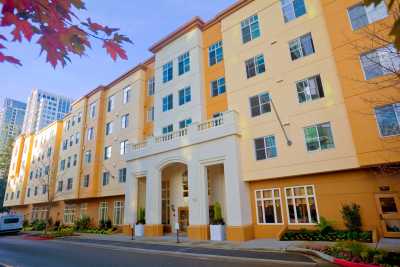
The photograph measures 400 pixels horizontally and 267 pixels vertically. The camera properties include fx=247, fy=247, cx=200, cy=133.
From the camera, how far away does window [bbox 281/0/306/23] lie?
18.5m

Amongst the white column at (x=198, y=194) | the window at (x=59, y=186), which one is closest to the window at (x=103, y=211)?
the window at (x=59, y=186)

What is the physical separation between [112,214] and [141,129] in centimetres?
1070

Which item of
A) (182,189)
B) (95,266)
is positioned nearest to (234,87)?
(182,189)

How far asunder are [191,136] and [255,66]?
25.6ft

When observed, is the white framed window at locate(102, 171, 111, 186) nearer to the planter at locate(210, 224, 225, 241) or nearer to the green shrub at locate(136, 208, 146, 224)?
the green shrub at locate(136, 208, 146, 224)

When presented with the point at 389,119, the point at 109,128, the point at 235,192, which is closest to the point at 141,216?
the point at 235,192

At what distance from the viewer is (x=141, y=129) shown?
28.7m

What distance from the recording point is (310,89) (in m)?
17.2

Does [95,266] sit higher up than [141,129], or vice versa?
[141,129]

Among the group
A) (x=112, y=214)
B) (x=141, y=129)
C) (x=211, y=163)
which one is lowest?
(x=112, y=214)

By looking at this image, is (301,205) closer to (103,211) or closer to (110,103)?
(103,211)

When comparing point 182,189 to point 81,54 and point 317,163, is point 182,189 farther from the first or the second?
point 81,54

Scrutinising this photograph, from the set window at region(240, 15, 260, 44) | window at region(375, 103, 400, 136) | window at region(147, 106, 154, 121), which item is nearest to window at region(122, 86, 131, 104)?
window at region(147, 106, 154, 121)

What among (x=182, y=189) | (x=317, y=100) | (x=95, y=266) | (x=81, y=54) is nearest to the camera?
(x=81, y=54)
